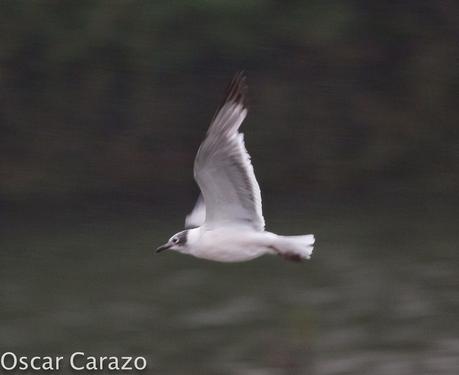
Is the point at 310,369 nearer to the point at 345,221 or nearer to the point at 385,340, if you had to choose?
the point at 385,340

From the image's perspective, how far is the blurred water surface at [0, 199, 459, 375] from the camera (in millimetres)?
5734

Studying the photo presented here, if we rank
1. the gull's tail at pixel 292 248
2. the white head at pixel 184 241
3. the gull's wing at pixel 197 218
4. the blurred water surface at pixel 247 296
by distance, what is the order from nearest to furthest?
the gull's tail at pixel 292 248
the white head at pixel 184 241
the gull's wing at pixel 197 218
the blurred water surface at pixel 247 296

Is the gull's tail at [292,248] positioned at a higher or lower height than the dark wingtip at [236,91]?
lower

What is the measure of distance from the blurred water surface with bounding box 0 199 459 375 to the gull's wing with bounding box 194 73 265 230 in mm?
1586

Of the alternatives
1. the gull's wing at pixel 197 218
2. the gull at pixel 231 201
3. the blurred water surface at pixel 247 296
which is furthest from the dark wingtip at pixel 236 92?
the blurred water surface at pixel 247 296

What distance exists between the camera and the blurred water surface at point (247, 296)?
18.8 ft

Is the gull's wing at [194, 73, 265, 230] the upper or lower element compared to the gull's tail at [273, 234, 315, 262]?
upper

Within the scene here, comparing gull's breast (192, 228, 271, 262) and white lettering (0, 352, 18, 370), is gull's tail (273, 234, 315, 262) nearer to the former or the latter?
gull's breast (192, 228, 271, 262)

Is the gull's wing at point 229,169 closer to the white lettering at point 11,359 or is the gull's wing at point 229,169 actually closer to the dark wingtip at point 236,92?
the dark wingtip at point 236,92

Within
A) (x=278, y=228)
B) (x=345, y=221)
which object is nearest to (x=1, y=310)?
(x=278, y=228)

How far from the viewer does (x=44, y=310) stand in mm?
6020

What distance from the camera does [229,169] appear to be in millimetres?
3984

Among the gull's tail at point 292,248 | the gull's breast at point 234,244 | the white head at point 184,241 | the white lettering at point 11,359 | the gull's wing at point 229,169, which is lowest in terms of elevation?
the gull's tail at point 292,248

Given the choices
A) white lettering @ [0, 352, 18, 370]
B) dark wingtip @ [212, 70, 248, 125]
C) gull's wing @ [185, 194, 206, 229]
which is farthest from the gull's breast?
white lettering @ [0, 352, 18, 370]
